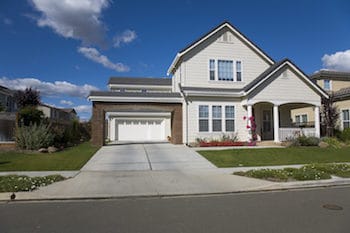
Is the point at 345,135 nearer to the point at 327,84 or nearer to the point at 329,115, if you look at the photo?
the point at 329,115

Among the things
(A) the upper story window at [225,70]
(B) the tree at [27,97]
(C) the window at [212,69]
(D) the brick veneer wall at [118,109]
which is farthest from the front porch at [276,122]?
(B) the tree at [27,97]

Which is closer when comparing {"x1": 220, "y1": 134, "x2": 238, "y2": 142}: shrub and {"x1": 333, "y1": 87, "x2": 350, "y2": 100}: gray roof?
{"x1": 220, "y1": 134, "x2": 238, "y2": 142}: shrub

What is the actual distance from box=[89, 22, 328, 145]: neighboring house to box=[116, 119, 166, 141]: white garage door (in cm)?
1146

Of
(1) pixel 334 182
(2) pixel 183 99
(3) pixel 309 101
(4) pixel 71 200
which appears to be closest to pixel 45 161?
(4) pixel 71 200

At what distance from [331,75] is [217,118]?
57.7 ft

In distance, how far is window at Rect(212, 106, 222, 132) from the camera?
21.2m

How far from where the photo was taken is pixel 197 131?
821 inches

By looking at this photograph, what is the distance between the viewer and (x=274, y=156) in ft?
50.9

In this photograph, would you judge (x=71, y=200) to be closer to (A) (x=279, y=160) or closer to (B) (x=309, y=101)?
(A) (x=279, y=160)

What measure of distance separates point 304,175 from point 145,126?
25502 mm

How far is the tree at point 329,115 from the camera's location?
2372cm

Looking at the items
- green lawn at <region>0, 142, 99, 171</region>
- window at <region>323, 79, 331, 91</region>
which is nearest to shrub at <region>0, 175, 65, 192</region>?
green lawn at <region>0, 142, 99, 171</region>

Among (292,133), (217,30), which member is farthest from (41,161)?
(292,133)

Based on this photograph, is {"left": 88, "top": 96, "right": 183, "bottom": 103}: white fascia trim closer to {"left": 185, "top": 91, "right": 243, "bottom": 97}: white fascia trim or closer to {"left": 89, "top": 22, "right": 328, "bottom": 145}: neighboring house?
{"left": 89, "top": 22, "right": 328, "bottom": 145}: neighboring house
